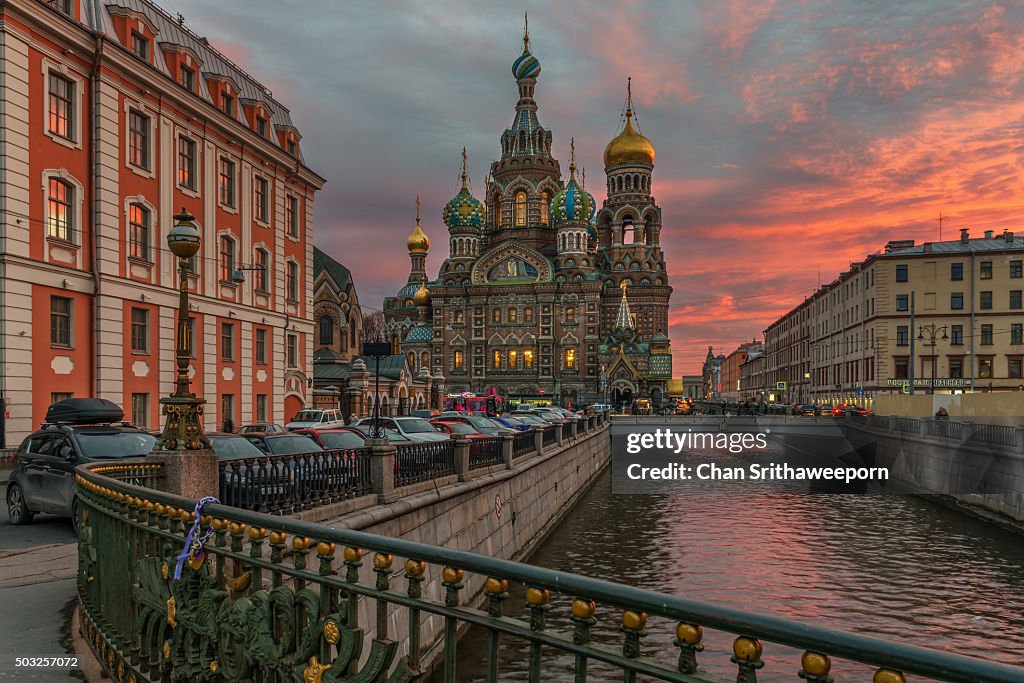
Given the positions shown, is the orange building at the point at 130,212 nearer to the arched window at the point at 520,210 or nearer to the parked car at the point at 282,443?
the parked car at the point at 282,443

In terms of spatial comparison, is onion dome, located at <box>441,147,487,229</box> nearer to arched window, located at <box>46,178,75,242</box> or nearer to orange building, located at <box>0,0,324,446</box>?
orange building, located at <box>0,0,324,446</box>

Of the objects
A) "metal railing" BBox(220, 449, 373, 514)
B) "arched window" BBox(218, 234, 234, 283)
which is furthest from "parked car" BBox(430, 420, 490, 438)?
"metal railing" BBox(220, 449, 373, 514)

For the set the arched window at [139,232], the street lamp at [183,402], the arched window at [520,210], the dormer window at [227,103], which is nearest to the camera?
the street lamp at [183,402]

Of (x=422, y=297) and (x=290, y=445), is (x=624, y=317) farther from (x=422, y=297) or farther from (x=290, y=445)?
(x=290, y=445)

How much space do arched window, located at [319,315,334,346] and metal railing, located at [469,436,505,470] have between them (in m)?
58.6

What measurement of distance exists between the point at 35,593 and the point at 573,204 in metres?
90.3

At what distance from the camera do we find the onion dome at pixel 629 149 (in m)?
97.6

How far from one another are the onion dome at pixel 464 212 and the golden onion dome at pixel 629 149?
18879 millimetres

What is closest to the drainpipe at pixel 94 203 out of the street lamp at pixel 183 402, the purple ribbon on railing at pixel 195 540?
the street lamp at pixel 183 402

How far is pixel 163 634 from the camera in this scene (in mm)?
5062

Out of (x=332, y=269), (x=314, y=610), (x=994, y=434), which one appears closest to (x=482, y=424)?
(x=994, y=434)

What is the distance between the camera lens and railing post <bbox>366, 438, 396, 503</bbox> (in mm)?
12008

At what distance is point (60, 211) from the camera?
70.8 feet

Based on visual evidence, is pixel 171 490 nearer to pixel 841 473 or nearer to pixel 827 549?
pixel 827 549
